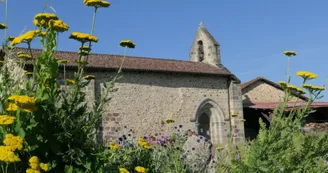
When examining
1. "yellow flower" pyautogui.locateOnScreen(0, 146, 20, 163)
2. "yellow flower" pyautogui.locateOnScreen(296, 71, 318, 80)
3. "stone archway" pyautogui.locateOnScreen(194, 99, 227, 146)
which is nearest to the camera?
"yellow flower" pyautogui.locateOnScreen(0, 146, 20, 163)

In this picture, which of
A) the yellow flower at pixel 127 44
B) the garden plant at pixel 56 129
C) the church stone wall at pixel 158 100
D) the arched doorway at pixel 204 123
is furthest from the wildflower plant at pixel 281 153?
the arched doorway at pixel 204 123

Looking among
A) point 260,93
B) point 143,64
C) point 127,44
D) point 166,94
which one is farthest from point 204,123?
point 127,44

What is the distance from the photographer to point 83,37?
2.93 metres

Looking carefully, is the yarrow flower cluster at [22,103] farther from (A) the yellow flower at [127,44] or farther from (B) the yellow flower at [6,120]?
(A) the yellow flower at [127,44]

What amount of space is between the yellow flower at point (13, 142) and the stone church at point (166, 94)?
11.8 m

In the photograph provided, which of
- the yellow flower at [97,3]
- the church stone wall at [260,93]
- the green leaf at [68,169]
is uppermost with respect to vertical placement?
the church stone wall at [260,93]

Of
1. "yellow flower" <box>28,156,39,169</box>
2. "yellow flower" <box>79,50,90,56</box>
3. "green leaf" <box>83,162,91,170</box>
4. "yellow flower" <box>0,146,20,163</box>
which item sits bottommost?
"green leaf" <box>83,162,91,170</box>

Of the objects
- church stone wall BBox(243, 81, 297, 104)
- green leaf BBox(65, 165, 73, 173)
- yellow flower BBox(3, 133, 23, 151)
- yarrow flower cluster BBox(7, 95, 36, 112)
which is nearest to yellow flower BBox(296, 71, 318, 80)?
green leaf BBox(65, 165, 73, 173)

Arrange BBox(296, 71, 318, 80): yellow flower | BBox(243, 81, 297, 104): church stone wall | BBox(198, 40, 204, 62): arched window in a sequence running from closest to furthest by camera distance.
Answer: BBox(296, 71, 318, 80): yellow flower → BBox(198, 40, 204, 62): arched window → BBox(243, 81, 297, 104): church stone wall

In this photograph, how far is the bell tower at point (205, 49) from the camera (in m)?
20.4

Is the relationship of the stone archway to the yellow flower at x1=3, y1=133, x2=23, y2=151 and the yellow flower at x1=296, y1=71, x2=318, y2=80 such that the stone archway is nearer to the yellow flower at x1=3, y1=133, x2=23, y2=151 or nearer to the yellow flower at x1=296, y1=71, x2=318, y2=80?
the yellow flower at x1=296, y1=71, x2=318, y2=80

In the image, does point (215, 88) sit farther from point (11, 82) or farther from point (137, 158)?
point (11, 82)

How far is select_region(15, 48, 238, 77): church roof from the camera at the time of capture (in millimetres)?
15078

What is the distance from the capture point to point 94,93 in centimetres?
1450
